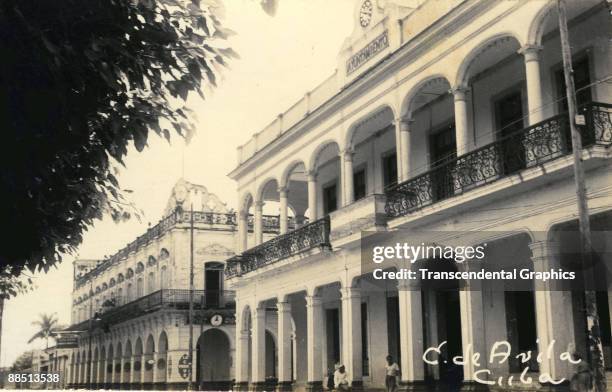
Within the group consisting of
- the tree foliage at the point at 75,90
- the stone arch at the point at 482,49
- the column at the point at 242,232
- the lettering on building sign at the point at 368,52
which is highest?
the lettering on building sign at the point at 368,52

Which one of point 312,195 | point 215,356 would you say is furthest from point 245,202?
point 215,356

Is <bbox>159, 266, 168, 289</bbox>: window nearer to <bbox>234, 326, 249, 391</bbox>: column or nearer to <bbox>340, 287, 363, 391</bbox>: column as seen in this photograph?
<bbox>234, 326, 249, 391</bbox>: column

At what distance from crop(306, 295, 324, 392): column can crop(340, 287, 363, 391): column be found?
1.61 metres

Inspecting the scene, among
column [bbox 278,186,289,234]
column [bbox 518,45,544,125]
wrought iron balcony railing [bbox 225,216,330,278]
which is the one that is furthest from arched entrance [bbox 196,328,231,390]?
column [bbox 518,45,544,125]

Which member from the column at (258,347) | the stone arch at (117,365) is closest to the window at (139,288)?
the stone arch at (117,365)

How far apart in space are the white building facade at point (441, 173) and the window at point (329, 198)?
0.05 meters

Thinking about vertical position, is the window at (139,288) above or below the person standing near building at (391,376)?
above

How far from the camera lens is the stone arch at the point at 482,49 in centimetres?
1315

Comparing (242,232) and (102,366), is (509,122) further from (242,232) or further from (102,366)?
(102,366)

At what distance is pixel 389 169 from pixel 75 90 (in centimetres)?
1326

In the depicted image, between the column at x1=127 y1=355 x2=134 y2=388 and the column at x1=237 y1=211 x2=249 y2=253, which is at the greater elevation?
the column at x1=237 y1=211 x2=249 y2=253

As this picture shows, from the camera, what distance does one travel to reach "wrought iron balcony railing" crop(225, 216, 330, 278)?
60.4 ft

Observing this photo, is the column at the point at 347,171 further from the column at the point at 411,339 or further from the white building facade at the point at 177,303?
the white building facade at the point at 177,303

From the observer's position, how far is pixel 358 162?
66.1 feet
